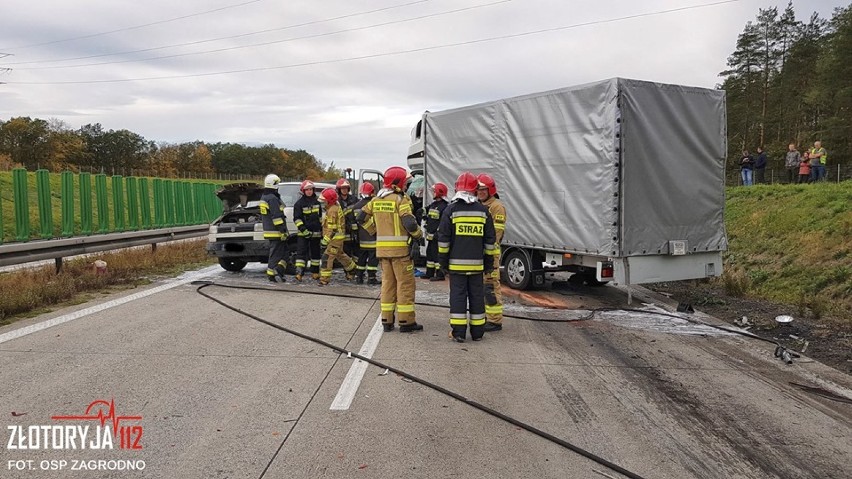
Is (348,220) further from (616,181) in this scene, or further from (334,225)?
(616,181)

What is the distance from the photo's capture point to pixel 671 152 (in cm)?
868

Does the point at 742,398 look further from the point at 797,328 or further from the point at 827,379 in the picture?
the point at 797,328

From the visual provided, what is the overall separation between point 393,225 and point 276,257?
4.45 metres

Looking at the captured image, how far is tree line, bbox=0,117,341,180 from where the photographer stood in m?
48.6

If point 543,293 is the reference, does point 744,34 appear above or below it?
above

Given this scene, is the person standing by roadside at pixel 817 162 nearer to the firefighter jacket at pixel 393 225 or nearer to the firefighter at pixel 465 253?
the firefighter at pixel 465 253

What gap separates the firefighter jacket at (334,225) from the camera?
10820 mm


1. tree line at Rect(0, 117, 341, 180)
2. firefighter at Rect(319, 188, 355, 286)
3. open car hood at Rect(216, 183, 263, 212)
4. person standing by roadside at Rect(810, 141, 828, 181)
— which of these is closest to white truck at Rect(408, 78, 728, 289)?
firefighter at Rect(319, 188, 355, 286)

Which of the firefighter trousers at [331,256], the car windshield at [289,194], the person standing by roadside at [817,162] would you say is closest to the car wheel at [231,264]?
the car windshield at [289,194]

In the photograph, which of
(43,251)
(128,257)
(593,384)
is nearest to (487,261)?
(593,384)

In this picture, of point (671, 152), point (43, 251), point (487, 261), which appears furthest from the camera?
point (43, 251)

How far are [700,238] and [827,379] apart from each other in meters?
3.68

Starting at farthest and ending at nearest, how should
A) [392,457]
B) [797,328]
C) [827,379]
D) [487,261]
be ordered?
[797,328] < [487,261] < [827,379] < [392,457]

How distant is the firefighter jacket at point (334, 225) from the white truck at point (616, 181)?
293 cm
